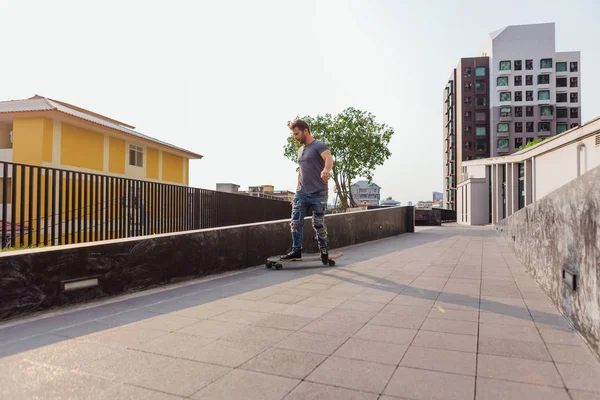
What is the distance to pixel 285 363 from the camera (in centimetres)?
223

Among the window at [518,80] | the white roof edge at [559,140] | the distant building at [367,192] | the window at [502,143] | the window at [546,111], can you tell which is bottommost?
the white roof edge at [559,140]

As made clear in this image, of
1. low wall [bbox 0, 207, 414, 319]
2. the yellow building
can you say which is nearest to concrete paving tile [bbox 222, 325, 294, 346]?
low wall [bbox 0, 207, 414, 319]

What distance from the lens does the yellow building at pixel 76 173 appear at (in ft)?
19.1

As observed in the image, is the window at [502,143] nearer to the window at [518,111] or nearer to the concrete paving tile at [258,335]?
the window at [518,111]

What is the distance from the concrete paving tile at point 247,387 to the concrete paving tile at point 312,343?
432 millimetres

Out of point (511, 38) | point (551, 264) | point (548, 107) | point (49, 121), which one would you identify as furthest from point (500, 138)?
point (551, 264)

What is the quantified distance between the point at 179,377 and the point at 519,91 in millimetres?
77110

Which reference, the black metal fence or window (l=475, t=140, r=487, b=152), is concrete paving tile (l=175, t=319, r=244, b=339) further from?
window (l=475, t=140, r=487, b=152)

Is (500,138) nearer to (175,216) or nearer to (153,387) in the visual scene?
(175,216)

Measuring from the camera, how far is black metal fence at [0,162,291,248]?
552 cm

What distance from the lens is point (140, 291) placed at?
4160 millimetres

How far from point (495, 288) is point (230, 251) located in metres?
3.42

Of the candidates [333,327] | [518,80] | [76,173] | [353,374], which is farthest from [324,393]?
[518,80]

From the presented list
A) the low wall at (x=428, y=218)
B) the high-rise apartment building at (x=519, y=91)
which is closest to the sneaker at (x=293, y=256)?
the low wall at (x=428, y=218)
